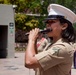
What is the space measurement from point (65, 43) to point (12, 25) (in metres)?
16.4

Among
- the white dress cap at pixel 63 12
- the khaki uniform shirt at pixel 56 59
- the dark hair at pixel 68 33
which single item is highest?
the white dress cap at pixel 63 12

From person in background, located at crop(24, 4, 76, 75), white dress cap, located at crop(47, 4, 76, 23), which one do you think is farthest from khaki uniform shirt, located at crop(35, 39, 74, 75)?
white dress cap, located at crop(47, 4, 76, 23)

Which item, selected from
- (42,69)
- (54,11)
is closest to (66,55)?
(42,69)

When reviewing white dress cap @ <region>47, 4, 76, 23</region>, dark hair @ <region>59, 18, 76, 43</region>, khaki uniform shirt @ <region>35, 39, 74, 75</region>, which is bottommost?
khaki uniform shirt @ <region>35, 39, 74, 75</region>

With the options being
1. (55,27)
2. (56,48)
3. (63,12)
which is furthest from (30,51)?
(63,12)

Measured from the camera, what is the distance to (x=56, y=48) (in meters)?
2.60

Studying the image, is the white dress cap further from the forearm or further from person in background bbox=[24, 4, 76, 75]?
the forearm

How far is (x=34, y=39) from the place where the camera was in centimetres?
269

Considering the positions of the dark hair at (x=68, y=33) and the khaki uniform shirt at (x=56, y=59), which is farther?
the dark hair at (x=68, y=33)

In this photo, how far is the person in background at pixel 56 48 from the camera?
2586 mm

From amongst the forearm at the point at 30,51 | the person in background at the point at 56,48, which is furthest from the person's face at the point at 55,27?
the forearm at the point at 30,51

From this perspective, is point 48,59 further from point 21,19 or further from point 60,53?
point 21,19

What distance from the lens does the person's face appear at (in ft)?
8.91

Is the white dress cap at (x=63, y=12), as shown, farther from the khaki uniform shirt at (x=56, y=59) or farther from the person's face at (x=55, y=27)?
the khaki uniform shirt at (x=56, y=59)
